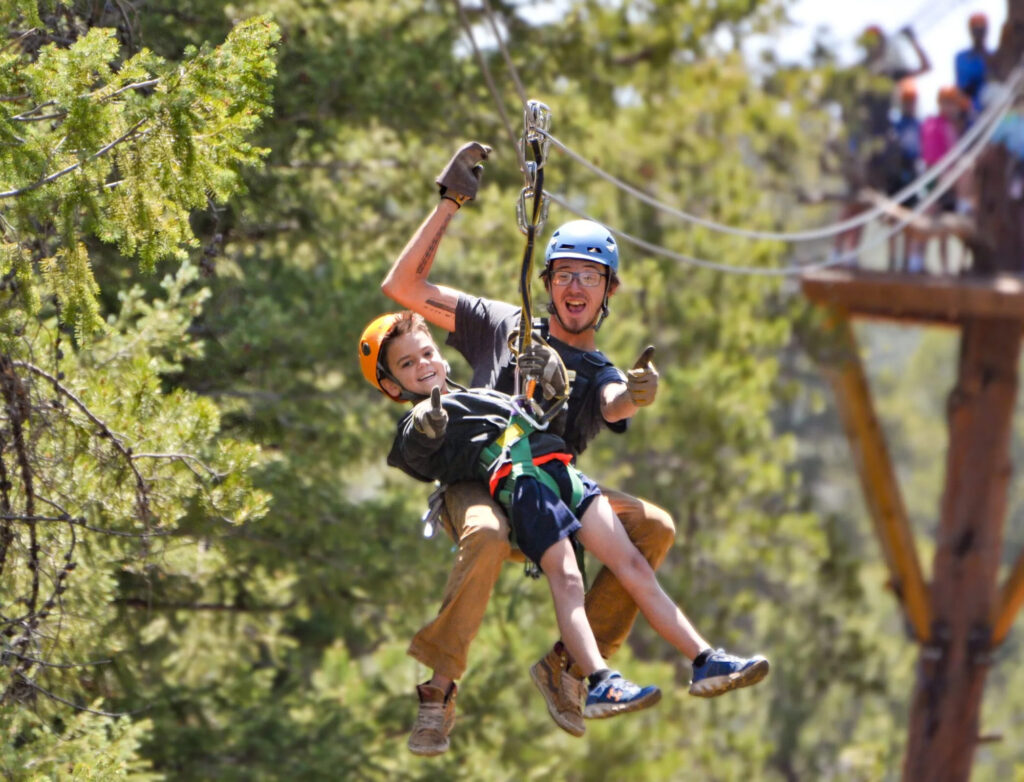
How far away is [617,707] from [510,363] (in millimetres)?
1242

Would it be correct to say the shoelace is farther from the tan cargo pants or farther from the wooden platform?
the wooden platform

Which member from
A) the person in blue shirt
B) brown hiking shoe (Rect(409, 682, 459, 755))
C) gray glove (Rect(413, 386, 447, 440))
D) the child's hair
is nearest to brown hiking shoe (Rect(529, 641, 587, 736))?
brown hiking shoe (Rect(409, 682, 459, 755))

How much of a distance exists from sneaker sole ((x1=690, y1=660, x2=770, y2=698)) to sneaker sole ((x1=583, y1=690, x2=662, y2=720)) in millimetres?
188

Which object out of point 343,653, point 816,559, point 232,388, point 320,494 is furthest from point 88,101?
point 816,559

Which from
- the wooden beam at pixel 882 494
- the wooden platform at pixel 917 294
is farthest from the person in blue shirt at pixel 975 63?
the wooden beam at pixel 882 494

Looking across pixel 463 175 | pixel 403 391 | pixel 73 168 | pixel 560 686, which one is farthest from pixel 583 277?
pixel 73 168

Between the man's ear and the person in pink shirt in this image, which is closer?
the man's ear

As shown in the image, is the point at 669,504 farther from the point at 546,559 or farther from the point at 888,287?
the point at 546,559

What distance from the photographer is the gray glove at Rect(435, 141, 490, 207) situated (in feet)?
17.3

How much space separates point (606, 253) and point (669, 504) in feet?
35.3

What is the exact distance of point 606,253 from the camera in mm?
5082

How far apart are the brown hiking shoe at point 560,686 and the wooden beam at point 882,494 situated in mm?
8103

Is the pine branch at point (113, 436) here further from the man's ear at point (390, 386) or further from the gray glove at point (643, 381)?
the gray glove at point (643, 381)

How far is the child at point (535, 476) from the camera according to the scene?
4.75 m
